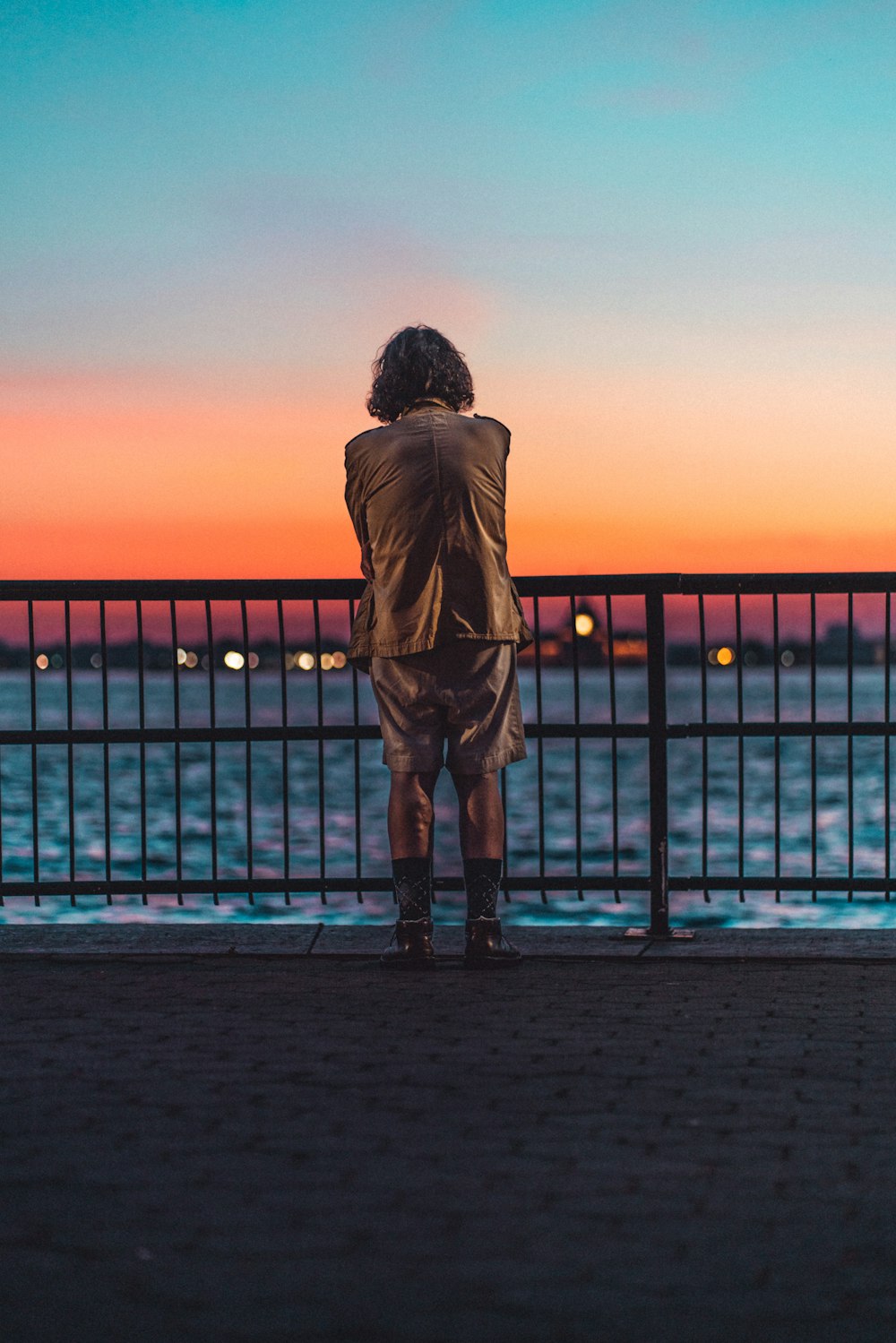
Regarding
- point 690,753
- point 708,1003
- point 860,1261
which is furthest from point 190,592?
Answer: point 690,753

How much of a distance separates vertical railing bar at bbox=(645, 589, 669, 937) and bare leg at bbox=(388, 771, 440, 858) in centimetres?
111

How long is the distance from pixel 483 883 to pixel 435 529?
1.32 metres

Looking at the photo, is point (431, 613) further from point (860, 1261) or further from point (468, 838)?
point (860, 1261)

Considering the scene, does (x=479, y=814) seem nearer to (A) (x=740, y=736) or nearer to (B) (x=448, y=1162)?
(A) (x=740, y=736)

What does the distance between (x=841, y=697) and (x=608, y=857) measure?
313 feet

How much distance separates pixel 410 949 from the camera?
6176 mm

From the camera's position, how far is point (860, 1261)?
10.2 ft

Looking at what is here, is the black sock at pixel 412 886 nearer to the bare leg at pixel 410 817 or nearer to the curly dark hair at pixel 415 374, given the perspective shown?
the bare leg at pixel 410 817

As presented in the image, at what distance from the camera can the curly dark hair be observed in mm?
6266

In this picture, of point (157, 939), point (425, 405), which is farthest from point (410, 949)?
point (425, 405)

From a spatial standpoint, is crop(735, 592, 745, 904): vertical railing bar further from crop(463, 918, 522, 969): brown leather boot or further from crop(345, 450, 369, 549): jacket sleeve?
crop(345, 450, 369, 549): jacket sleeve

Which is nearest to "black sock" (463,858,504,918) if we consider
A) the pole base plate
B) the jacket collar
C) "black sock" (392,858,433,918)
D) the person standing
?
the person standing

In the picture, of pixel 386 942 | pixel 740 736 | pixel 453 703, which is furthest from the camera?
pixel 740 736

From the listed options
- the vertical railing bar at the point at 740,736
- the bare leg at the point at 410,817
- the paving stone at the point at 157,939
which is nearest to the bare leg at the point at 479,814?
the bare leg at the point at 410,817
